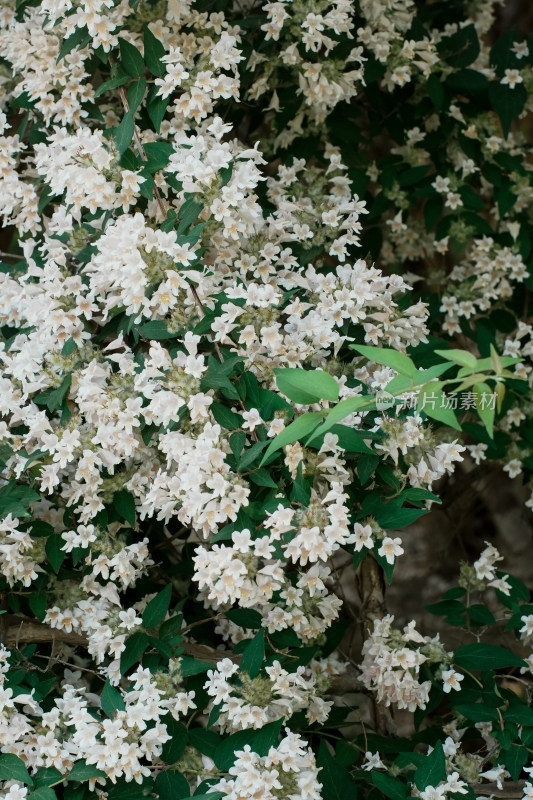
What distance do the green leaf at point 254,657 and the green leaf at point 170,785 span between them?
228 mm

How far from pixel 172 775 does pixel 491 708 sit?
720 millimetres

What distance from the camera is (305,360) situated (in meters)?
1.86

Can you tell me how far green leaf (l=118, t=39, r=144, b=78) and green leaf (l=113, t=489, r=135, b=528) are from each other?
86cm

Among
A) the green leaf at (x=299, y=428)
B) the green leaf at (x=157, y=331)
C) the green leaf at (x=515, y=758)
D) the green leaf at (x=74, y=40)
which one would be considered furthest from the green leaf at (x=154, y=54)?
the green leaf at (x=515, y=758)

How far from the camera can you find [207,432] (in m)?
1.66

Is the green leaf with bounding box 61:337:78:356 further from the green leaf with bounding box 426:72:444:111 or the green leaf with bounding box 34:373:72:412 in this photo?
the green leaf with bounding box 426:72:444:111

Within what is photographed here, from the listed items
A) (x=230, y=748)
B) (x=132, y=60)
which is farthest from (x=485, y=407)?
(x=132, y=60)

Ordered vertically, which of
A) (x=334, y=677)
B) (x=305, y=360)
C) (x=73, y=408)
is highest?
(x=305, y=360)

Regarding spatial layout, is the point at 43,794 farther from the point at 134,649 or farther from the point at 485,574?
the point at 485,574

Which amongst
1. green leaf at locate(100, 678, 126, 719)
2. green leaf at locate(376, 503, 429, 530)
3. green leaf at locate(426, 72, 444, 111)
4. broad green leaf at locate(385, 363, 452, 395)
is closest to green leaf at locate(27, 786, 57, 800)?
green leaf at locate(100, 678, 126, 719)

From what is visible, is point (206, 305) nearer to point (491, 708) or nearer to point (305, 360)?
point (305, 360)

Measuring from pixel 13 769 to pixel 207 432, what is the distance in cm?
71

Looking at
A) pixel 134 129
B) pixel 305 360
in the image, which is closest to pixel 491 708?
pixel 305 360

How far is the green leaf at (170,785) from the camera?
67.6 inches
